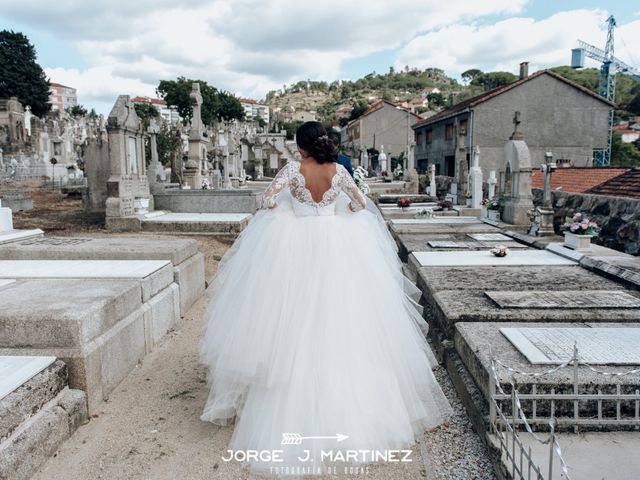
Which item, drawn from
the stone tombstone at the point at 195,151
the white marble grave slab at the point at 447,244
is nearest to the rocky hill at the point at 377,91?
the stone tombstone at the point at 195,151

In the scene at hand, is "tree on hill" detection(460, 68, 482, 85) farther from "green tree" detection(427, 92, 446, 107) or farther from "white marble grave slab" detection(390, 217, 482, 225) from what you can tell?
"white marble grave slab" detection(390, 217, 482, 225)

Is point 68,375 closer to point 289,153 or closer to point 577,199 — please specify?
point 577,199

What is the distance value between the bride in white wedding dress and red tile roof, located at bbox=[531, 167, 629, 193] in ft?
40.4

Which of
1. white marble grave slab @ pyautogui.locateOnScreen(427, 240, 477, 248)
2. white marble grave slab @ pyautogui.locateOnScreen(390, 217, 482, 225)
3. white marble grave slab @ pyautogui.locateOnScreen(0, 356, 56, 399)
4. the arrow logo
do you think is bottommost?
the arrow logo

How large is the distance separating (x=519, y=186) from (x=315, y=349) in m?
10.3

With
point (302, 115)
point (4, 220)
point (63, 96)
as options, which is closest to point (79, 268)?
point (4, 220)

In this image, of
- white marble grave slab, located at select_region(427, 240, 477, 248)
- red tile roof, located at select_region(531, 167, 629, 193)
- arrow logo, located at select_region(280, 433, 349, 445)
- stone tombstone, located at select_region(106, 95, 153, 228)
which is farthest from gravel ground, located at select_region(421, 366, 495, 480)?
red tile roof, located at select_region(531, 167, 629, 193)

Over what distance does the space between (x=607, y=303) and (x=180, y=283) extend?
4.89 metres

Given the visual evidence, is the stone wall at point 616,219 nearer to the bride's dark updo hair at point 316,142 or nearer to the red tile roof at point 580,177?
the red tile roof at point 580,177

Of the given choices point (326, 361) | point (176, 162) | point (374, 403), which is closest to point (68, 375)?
point (326, 361)

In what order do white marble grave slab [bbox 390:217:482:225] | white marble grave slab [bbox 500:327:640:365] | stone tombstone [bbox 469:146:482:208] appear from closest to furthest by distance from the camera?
1. white marble grave slab [bbox 500:327:640:365]
2. white marble grave slab [bbox 390:217:482:225]
3. stone tombstone [bbox 469:146:482:208]

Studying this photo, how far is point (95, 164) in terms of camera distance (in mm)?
13648

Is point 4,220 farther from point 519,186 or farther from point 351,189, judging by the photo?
point 519,186

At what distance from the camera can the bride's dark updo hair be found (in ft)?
11.1
